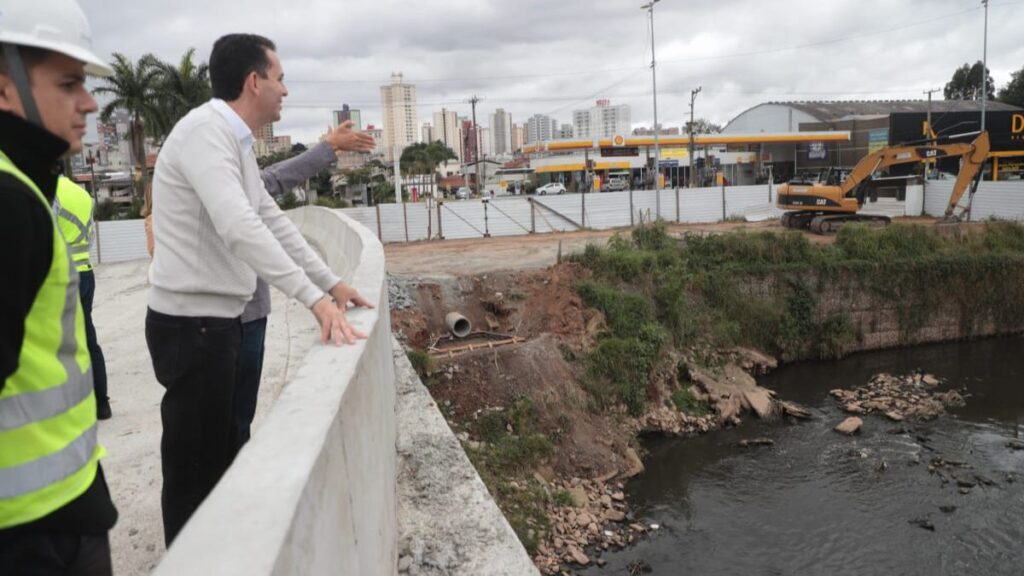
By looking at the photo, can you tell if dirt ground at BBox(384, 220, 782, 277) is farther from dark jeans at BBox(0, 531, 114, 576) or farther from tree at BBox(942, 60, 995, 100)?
tree at BBox(942, 60, 995, 100)

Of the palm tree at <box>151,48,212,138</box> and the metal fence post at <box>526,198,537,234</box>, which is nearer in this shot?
the metal fence post at <box>526,198,537,234</box>

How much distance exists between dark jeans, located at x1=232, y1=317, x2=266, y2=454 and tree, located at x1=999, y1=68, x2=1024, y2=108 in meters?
71.6

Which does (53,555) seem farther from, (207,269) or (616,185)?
(616,185)

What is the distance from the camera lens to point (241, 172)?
2.79 metres

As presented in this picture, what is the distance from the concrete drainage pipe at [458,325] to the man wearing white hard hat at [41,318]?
10.4 m

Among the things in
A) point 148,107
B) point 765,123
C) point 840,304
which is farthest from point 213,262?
point 765,123

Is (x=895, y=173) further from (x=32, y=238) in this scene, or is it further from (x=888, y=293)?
(x=32, y=238)

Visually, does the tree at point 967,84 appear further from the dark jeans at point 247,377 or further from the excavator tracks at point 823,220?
the dark jeans at point 247,377

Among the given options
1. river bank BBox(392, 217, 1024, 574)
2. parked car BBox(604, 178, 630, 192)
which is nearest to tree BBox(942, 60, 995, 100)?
parked car BBox(604, 178, 630, 192)

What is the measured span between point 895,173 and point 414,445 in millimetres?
36821

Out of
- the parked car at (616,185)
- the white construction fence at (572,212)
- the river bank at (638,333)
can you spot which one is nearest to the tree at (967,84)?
the parked car at (616,185)

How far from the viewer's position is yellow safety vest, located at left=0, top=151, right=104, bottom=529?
4.57 feet

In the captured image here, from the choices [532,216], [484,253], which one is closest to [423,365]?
[484,253]

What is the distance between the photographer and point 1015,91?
60156mm
